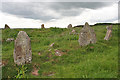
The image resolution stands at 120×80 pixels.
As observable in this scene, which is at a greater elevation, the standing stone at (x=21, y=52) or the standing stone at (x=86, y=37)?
the standing stone at (x=86, y=37)

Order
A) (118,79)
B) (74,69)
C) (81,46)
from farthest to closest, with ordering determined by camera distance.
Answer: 1. (81,46)
2. (74,69)
3. (118,79)

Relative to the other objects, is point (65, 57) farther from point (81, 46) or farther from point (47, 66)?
point (81, 46)

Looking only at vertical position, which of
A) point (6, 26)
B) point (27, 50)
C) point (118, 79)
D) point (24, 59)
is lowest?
point (118, 79)

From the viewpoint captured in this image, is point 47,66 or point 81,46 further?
point 81,46

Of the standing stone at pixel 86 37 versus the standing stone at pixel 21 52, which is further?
the standing stone at pixel 86 37

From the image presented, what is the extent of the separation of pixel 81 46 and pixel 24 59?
9.23 m

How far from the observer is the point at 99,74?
923 cm

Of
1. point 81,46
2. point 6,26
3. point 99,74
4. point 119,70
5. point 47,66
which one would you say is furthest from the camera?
point 6,26

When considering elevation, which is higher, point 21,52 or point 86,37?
point 86,37

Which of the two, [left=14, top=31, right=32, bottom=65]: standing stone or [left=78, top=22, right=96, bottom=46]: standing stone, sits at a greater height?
[left=78, top=22, right=96, bottom=46]: standing stone

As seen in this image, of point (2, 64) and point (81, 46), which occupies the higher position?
point (81, 46)

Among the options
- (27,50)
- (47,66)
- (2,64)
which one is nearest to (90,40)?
(47,66)

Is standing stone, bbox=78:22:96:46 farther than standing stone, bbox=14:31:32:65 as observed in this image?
Yes

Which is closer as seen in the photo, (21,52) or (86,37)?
(21,52)
